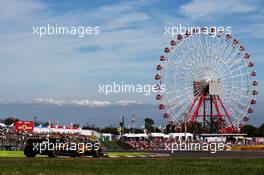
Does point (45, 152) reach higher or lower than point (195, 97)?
lower

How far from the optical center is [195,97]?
108m

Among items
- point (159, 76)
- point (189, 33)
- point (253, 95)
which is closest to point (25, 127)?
point (159, 76)

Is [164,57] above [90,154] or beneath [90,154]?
above

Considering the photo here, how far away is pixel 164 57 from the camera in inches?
3971

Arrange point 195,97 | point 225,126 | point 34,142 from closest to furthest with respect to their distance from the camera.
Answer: point 34,142
point 195,97
point 225,126

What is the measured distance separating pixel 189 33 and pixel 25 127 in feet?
109

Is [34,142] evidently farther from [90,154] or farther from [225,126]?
[225,126]

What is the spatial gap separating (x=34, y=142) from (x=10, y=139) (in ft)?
103

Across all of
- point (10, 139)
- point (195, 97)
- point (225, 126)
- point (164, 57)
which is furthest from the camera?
point (225, 126)

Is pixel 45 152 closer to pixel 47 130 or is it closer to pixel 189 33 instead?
pixel 47 130

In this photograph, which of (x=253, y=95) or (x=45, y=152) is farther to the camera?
(x=253, y=95)

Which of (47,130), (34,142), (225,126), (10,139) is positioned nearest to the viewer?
(34,142)

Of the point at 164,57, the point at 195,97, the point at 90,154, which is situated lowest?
the point at 90,154

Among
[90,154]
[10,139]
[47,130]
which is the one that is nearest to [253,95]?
[47,130]
